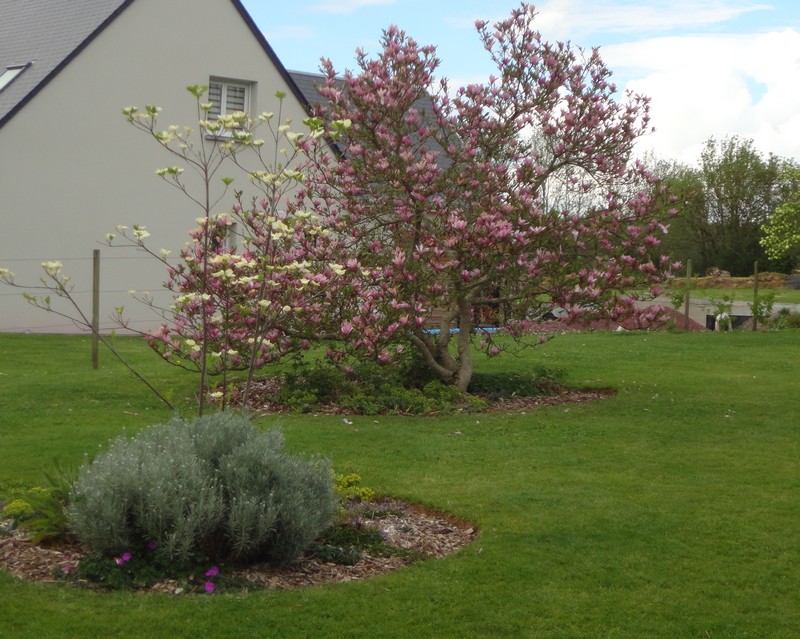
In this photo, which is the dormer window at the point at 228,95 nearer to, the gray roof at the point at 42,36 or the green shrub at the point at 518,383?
the gray roof at the point at 42,36

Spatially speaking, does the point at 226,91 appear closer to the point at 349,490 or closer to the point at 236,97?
the point at 236,97

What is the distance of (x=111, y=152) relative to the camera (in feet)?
75.0

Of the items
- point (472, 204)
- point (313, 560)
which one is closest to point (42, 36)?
point (472, 204)

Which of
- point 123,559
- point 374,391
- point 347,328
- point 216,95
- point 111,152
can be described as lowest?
point 123,559

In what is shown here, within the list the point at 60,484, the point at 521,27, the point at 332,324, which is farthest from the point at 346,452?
the point at 521,27

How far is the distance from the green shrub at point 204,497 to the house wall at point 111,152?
16769 mm

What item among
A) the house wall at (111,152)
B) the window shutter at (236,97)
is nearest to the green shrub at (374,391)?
the house wall at (111,152)

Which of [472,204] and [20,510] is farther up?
[472,204]

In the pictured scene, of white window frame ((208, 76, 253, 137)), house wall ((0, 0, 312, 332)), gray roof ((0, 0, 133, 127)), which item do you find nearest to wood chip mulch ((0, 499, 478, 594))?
house wall ((0, 0, 312, 332))

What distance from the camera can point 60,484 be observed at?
21.6 ft

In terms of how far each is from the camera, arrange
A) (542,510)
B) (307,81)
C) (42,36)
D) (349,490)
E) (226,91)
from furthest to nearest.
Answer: (307,81), (226,91), (42,36), (542,510), (349,490)

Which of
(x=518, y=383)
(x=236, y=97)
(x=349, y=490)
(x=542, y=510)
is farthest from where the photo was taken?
(x=236, y=97)

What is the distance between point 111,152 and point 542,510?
17.8 meters

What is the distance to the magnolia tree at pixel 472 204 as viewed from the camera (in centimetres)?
1166
